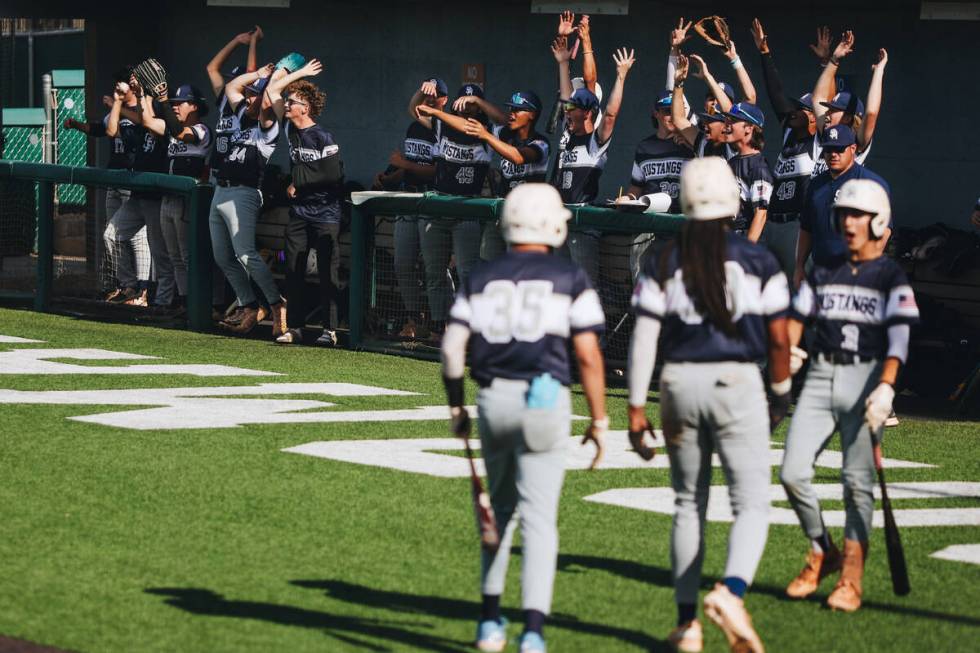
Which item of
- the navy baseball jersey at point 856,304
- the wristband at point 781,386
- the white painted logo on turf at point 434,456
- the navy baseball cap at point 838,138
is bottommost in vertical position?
the white painted logo on turf at point 434,456

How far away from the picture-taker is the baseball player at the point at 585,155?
480 inches

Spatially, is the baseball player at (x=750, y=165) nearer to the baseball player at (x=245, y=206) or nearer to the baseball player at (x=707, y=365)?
the baseball player at (x=245, y=206)

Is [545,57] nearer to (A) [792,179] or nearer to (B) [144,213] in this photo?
(B) [144,213]

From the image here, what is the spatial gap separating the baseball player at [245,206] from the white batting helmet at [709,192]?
28.1 ft

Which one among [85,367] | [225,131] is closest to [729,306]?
[85,367]

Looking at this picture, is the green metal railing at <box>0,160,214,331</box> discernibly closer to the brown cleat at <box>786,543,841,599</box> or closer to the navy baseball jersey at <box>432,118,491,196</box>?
the navy baseball jersey at <box>432,118,491,196</box>

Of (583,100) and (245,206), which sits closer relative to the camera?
(583,100)

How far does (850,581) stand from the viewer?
6301 millimetres

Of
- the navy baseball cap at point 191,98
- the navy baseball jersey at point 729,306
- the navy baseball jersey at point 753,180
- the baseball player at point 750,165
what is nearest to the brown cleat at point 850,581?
the navy baseball jersey at point 729,306

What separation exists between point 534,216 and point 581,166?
7065 mm

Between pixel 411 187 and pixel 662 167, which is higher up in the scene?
pixel 662 167

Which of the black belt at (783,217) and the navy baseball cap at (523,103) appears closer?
the black belt at (783,217)

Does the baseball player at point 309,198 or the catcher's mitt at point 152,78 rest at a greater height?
the catcher's mitt at point 152,78

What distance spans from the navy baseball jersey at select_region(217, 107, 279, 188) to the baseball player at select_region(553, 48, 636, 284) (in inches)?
109
